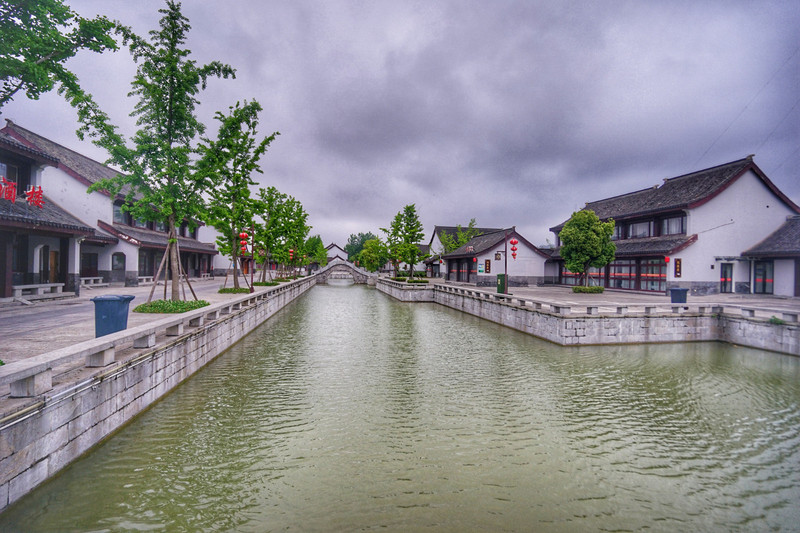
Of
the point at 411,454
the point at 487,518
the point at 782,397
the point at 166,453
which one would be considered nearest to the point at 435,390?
the point at 411,454

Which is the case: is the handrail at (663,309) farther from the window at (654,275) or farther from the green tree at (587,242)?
the window at (654,275)

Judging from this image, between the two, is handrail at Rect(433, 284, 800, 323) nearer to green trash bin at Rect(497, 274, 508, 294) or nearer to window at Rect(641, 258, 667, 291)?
green trash bin at Rect(497, 274, 508, 294)

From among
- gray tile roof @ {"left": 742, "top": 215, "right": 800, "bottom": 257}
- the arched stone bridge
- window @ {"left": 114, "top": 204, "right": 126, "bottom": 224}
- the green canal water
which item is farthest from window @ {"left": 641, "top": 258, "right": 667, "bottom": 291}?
the arched stone bridge

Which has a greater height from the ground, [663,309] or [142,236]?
[142,236]

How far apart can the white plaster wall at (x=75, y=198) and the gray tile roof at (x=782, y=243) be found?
46991 millimetres

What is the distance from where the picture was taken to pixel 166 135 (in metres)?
16.6

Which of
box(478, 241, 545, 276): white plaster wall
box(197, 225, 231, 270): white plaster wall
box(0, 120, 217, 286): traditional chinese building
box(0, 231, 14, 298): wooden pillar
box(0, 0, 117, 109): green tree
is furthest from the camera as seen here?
box(197, 225, 231, 270): white plaster wall

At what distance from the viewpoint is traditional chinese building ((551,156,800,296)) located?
2811 centimetres

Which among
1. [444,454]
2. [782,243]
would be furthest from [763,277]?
[444,454]

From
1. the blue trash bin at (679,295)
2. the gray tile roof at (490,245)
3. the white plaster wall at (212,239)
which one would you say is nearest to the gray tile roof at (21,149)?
the white plaster wall at (212,239)

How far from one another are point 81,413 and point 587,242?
31731mm

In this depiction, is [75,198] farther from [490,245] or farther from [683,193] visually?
[683,193]

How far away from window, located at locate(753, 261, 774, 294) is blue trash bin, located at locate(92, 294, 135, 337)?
3848 cm

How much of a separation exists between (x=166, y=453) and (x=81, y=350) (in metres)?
2.21
